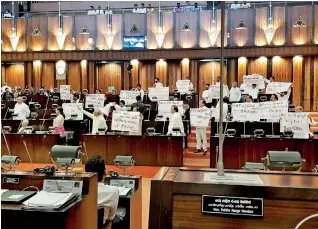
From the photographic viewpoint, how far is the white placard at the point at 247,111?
8.66 metres

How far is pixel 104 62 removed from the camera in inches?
754

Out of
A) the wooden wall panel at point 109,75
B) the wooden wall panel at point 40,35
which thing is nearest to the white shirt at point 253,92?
the wooden wall panel at point 109,75

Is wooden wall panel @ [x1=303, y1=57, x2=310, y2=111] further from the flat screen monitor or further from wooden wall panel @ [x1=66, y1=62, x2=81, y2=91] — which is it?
wooden wall panel @ [x1=66, y1=62, x2=81, y2=91]

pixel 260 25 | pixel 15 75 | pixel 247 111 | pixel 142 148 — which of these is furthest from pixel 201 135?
pixel 15 75

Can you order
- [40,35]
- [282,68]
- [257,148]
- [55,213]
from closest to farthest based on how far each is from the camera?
[55,213] → [257,148] → [282,68] → [40,35]

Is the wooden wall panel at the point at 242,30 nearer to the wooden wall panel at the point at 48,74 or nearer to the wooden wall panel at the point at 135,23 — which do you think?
the wooden wall panel at the point at 135,23

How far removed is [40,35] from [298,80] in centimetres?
1253

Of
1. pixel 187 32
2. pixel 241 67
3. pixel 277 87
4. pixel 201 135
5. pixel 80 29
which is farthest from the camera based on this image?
pixel 80 29

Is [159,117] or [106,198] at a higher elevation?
[159,117]

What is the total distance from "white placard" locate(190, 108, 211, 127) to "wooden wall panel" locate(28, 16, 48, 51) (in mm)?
12230

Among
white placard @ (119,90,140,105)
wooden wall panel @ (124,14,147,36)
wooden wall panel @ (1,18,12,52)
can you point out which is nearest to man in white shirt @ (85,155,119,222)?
white placard @ (119,90,140,105)

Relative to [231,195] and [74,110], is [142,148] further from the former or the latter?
[231,195]

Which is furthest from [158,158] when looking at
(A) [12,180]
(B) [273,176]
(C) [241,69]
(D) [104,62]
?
(D) [104,62]

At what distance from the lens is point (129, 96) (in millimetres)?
12930
